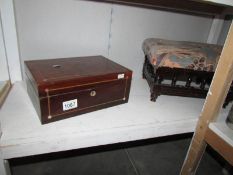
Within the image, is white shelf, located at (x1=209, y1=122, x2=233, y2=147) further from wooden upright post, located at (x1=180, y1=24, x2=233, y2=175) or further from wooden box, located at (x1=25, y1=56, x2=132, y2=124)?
wooden box, located at (x1=25, y1=56, x2=132, y2=124)

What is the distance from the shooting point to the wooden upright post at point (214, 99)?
0.43 meters

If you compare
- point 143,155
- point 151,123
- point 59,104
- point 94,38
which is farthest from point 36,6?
point 143,155

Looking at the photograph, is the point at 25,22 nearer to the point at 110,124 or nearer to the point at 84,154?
the point at 110,124

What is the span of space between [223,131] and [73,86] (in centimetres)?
39

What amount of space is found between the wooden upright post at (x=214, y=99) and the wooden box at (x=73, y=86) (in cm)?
24

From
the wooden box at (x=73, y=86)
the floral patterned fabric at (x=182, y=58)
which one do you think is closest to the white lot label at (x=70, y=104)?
the wooden box at (x=73, y=86)

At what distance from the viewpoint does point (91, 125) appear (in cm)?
52

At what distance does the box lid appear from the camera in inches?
18.1

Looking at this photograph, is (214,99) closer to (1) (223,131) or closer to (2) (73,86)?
(1) (223,131)

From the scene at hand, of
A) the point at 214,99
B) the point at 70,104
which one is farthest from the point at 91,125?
the point at 214,99

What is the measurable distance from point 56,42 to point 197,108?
570mm

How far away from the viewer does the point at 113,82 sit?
570 mm

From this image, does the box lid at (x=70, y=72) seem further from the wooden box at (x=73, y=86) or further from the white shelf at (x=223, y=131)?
the white shelf at (x=223, y=131)

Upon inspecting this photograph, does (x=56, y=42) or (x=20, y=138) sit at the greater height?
(x=56, y=42)
